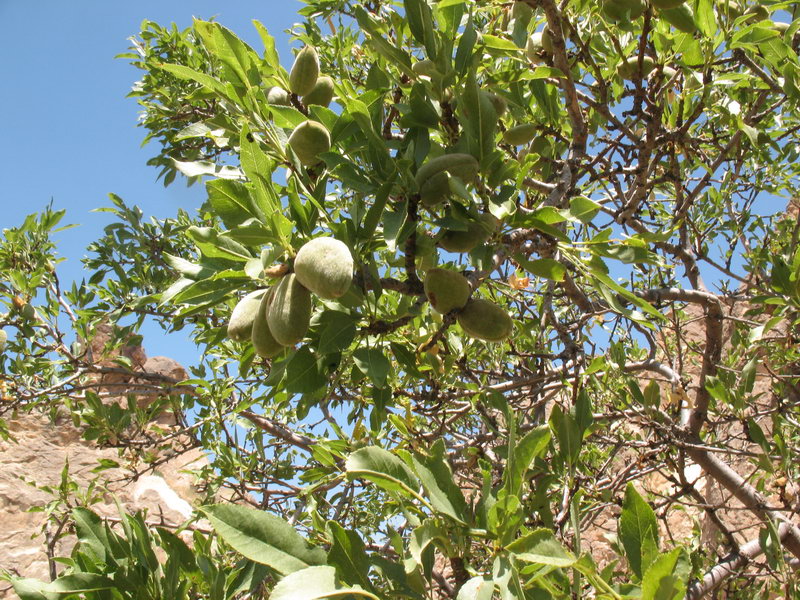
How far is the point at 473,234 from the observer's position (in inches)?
49.8

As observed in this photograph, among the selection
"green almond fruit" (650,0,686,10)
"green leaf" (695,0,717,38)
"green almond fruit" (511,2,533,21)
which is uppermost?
"green almond fruit" (511,2,533,21)

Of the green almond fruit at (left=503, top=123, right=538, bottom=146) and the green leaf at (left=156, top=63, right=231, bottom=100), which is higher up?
the green almond fruit at (left=503, top=123, right=538, bottom=146)

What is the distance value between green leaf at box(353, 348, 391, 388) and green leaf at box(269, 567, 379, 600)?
0.49 meters

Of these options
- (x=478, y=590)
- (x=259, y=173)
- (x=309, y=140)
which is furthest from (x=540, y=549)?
(x=309, y=140)

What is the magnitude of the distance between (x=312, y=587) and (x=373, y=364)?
1.89ft

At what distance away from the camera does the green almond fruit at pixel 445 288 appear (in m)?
1.27

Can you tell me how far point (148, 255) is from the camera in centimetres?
373

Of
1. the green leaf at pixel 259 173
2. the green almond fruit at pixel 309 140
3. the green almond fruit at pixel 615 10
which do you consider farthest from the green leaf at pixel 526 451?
the green almond fruit at pixel 615 10

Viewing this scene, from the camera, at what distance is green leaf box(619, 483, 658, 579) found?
2.73 ft

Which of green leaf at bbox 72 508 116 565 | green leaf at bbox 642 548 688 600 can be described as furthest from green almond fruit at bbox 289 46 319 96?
→ green leaf at bbox 642 548 688 600

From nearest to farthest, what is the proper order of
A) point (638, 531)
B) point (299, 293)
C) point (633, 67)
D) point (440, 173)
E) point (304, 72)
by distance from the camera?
1. point (638, 531)
2. point (299, 293)
3. point (440, 173)
4. point (304, 72)
5. point (633, 67)

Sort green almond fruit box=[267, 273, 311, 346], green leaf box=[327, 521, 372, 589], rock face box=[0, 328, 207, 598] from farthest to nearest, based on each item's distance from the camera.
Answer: rock face box=[0, 328, 207, 598] → green almond fruit box=[267, 273, 311, 346] → green leaf box=[327, 521, 372, 589]

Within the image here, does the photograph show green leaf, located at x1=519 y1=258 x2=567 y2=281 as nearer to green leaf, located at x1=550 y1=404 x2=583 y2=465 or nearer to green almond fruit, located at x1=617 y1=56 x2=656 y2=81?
green leaf, located at x1=550 y1=404 x2=583 y2=465

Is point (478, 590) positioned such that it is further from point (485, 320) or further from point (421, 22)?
point (421, 22)
